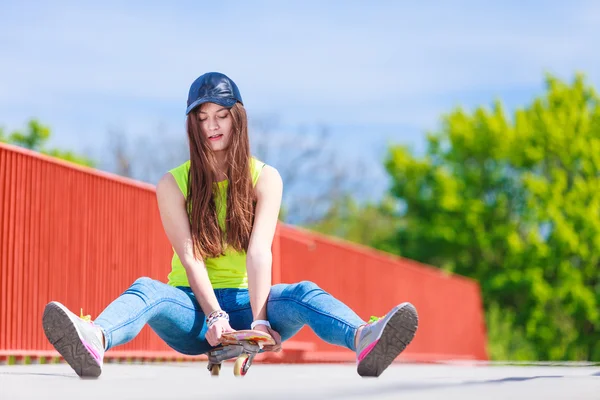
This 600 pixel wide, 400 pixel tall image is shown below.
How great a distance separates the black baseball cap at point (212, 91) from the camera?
14.3ft

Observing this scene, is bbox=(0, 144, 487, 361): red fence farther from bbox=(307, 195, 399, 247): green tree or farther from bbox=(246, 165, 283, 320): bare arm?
bbox=(307, 195, 399, 247): green tree

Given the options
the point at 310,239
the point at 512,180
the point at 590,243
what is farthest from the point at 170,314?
the point at 512,180

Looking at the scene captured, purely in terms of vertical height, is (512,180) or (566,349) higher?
(512,180)

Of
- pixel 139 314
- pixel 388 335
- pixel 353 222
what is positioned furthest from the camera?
pixel 353 222

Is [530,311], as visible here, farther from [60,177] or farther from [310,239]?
[60,177]

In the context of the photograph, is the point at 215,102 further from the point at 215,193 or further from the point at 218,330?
the point at 218,330

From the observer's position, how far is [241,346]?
416cm

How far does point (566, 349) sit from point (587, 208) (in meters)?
4.42

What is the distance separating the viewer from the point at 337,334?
4051 mm

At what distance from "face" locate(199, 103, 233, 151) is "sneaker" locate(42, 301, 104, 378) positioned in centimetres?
98

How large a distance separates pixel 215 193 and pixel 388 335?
3.33 feet

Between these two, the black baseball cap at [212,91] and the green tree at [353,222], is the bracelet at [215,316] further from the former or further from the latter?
the green tree at [353,222]

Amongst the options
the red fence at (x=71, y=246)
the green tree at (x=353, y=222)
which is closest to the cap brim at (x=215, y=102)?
the red fence at (x=71, y=246)

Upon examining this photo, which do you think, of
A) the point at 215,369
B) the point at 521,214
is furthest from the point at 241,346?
the point at 521,214
